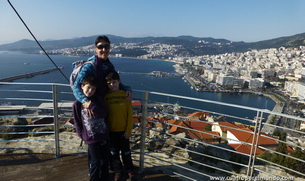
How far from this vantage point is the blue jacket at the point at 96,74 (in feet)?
3.34

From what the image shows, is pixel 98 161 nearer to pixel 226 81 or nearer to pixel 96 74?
pixel 96 74

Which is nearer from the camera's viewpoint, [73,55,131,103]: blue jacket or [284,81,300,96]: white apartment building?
[73,55,131,103]: blue jacket

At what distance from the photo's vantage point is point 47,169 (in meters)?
1.34

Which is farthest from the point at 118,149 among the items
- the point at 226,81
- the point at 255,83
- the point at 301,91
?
the point at 255,83

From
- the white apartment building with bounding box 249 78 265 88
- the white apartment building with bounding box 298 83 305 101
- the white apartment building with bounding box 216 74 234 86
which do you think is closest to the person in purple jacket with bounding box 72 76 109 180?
the white apartment building with bounding box 298 83 305 101

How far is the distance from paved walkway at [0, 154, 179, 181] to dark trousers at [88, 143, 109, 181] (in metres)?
0.23

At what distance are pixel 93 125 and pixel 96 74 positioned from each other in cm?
27

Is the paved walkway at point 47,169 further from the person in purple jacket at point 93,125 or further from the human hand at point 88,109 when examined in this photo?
the human hand at point 88,109

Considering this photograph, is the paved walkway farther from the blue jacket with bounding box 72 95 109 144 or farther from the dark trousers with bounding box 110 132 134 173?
the blue jacket with bounding box 72 95 109 144

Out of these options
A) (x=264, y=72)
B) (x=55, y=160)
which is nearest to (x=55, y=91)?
(x=55, y=160)

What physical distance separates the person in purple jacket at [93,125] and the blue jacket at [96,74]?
23 millimetres

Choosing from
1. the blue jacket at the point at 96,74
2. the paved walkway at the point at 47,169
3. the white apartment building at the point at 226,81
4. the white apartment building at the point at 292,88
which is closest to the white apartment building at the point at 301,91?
the white apartment building at the point at 292,88

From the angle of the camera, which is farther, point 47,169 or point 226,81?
point 226,81

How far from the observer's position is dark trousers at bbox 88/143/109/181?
104 centimetres
